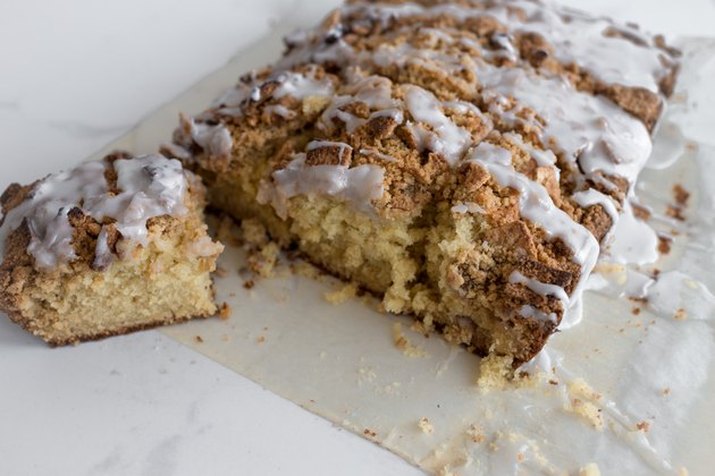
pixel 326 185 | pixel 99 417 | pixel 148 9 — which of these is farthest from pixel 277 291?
pixel 148 9

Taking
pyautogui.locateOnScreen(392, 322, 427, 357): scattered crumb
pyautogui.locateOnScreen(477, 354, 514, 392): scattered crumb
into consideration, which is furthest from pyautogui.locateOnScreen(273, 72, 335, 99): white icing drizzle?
pyautogui.locateOnScreen(477, 354, 514, 392): scattered crumb

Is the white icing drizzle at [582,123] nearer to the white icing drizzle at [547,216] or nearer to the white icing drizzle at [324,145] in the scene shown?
the white icing drizzle at [547,216]

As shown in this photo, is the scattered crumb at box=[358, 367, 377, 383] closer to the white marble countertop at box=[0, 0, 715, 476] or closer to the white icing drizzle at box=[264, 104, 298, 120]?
the white marble countertop at box=[0, 0, 715, 476]

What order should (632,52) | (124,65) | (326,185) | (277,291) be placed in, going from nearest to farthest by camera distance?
(326,185), (277,291), (632,52), (124,65)

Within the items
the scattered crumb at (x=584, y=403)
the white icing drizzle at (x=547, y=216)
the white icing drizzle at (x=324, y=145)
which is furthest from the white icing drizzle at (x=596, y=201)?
the white icing drizzle at (x=324, y=145)

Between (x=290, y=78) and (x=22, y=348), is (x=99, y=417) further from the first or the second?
(x=290, y=78)

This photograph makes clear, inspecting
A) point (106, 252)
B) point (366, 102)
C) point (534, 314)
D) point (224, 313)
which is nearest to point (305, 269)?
point (224, 313)

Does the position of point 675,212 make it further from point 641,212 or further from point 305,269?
point 305,269
